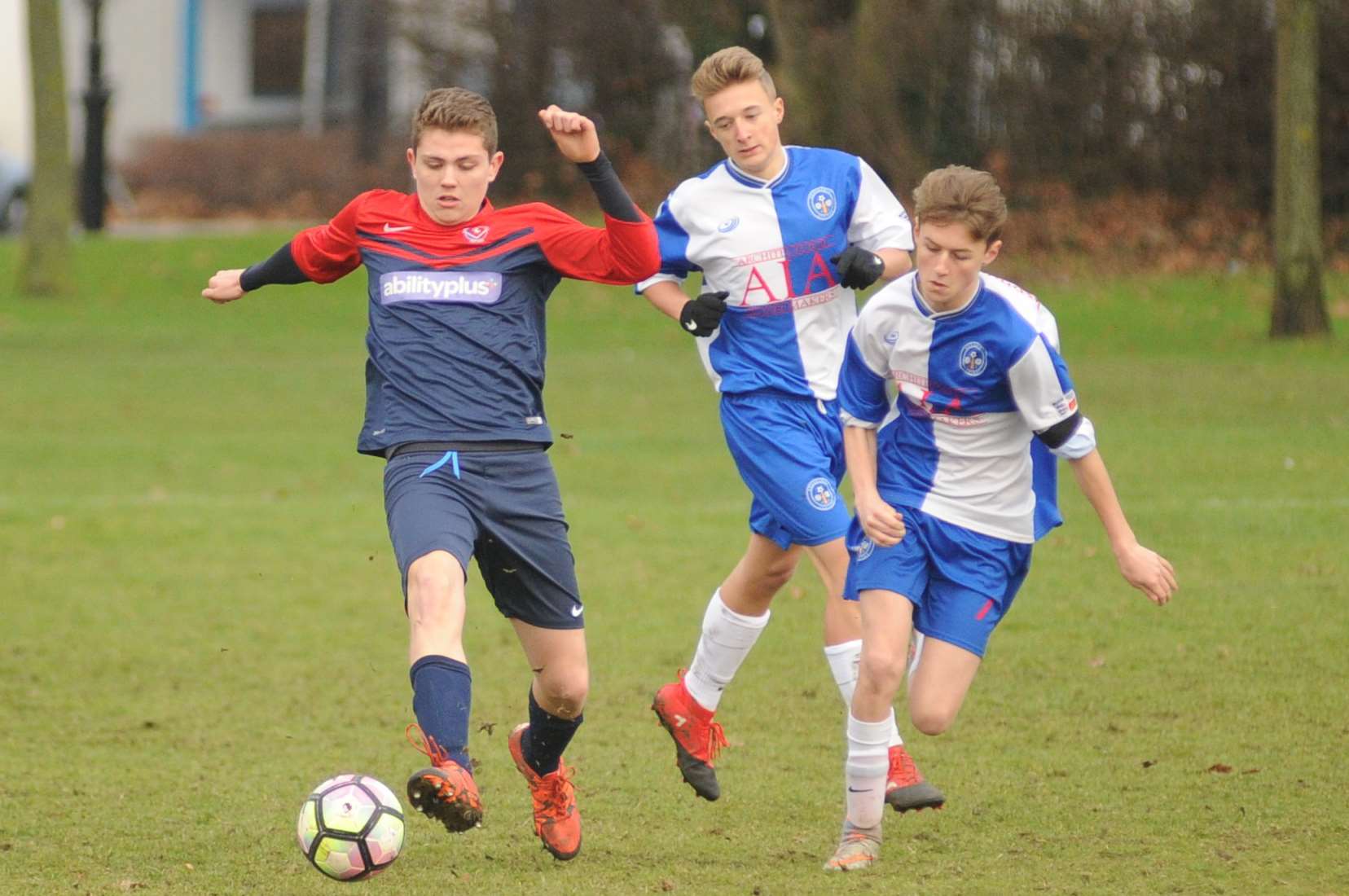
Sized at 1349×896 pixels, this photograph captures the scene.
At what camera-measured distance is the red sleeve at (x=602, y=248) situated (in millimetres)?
5332

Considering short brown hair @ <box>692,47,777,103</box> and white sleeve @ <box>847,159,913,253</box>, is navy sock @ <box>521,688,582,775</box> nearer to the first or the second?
white sleeve @ <box>847,159,913,253</box>

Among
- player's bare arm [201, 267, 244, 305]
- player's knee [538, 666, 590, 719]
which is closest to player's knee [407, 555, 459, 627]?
player's knee [538, 666, 590, 719]

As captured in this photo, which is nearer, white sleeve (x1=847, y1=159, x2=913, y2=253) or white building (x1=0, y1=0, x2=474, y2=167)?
white sleeve (x1=847, y1=159, x2=913, y2=253)

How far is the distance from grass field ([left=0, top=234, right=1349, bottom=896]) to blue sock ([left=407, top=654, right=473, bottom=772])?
1.74 feet

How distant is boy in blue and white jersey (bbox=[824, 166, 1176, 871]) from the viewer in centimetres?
507

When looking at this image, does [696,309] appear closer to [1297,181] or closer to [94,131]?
[1297,181]

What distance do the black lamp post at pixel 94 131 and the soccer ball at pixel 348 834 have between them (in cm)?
2269

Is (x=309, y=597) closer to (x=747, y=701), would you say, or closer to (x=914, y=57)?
(x=747, y=701)

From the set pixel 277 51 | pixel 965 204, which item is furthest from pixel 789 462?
pixel 277 51

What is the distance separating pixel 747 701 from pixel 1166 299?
1393 centimetres

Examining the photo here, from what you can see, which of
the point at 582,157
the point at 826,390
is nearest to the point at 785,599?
the point at 826,390

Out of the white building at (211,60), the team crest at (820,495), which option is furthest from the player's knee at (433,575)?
the white building at (211,60)

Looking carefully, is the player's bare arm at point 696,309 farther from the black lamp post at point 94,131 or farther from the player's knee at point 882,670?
the black lamp post at point 94,131

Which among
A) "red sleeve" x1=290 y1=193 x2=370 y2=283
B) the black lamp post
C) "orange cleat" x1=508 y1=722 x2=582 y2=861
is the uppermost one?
"red sleeve" x1=290 y1=193 x2=370 y2=283
